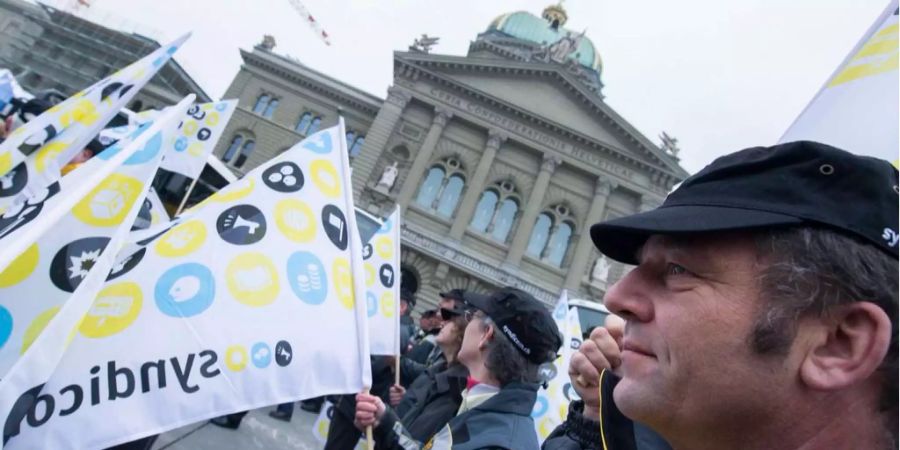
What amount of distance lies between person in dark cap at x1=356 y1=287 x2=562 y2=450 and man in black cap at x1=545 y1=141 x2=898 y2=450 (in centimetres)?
133

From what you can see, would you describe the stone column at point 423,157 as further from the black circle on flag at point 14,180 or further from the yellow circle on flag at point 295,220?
the yellow circle on flag at point 295,220

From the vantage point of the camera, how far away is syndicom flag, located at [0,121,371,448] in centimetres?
200

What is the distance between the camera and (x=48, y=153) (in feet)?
12.9

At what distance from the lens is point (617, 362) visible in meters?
1.67

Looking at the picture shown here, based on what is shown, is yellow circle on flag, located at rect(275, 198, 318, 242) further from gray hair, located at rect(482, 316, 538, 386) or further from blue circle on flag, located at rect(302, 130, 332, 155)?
gray hair, located at rect(482, 316, 538, 386)

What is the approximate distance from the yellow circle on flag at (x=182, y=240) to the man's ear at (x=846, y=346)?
249 cm

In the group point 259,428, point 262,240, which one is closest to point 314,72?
point 259,428

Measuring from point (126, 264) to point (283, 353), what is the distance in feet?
2.68

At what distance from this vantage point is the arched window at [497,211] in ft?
86.6

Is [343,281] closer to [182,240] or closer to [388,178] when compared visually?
[182,240]

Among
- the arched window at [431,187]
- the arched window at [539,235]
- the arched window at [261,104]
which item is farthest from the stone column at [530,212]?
the arched window at [261,104]

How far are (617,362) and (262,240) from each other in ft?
6.21

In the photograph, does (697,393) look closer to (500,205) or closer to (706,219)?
(706,219)

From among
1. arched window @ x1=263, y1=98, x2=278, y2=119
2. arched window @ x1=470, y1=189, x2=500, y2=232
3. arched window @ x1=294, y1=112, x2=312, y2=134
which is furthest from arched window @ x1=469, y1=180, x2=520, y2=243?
arched window @ x1=263, y1=98, x2=278, y2=119
